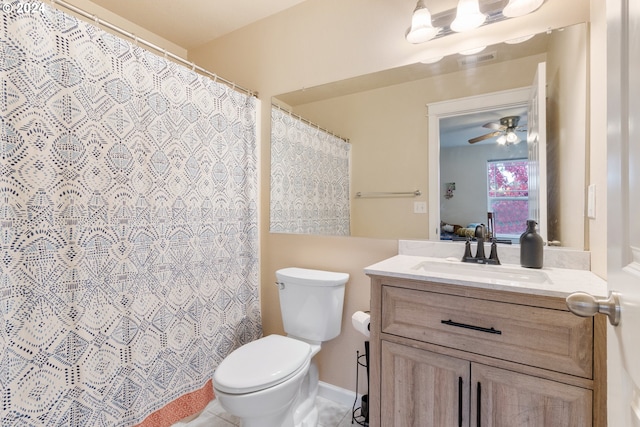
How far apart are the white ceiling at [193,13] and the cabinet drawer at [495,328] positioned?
76.0 inches

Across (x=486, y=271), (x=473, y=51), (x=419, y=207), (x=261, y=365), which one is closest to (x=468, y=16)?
Result: (x=473, y=51)

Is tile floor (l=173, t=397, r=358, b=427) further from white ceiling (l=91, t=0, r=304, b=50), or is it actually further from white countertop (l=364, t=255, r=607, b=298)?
white ceiling (l=91, t=0, r=304, b=50)

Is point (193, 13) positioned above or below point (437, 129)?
above

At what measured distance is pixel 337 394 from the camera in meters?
1.75

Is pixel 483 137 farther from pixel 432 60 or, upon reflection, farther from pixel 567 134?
pixel 432 60

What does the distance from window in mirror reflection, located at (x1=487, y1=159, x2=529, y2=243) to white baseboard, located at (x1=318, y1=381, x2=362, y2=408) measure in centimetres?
121

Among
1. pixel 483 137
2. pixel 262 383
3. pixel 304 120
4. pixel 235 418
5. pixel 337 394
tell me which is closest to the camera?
pixel 262 383

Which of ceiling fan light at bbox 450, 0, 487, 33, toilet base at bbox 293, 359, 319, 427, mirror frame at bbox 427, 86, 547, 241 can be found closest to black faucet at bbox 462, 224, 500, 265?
mirror frame at bbox 427, 86, 547, 241

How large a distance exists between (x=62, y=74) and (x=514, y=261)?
197 cm

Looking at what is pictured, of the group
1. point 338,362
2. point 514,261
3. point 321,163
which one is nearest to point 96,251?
point 321,163

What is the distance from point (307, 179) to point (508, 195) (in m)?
1.12

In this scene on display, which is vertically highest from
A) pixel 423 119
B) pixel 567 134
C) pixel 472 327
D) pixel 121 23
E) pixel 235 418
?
pixel 121 23

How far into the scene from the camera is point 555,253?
4.05 ft

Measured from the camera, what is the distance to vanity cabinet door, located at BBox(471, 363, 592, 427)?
85 cm
